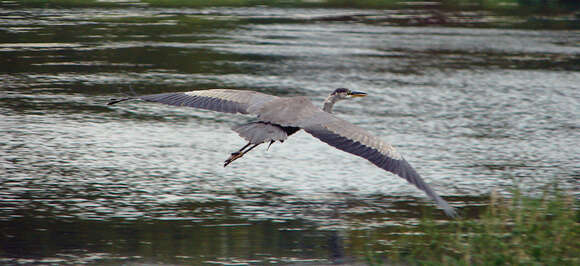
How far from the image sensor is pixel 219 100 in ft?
23.5

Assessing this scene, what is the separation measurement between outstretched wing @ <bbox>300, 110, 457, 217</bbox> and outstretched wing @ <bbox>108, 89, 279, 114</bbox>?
18.6 inches

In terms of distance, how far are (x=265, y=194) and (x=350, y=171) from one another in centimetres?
127

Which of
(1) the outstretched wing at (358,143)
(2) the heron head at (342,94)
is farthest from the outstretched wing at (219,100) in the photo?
(2) the heron head at (342,94)

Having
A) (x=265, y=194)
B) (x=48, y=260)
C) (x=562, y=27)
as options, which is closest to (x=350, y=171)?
(x=265, y=194)

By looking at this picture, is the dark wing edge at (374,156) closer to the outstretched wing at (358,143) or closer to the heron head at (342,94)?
the outstretched wing at (358,143)

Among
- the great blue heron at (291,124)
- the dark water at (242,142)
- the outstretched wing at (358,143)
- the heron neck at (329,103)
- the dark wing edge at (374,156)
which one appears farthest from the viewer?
the heron neck at (329,103)

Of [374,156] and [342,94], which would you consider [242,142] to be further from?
[374,156]

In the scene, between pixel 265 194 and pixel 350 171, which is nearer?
pixel 265 194

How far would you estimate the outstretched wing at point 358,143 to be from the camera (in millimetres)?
6035

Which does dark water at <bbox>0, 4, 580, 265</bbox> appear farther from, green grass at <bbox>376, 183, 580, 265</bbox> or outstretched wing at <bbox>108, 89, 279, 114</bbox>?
outstretched wing at <bbox>108, 89, 279, 114</bbox>

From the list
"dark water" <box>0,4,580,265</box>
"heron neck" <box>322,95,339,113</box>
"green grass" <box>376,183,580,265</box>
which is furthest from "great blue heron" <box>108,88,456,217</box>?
"dark water" <box>0,4,580,265</box>

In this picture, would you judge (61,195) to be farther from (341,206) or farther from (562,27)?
(562,27)

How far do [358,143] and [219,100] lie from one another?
1.24m

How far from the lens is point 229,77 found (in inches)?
568
